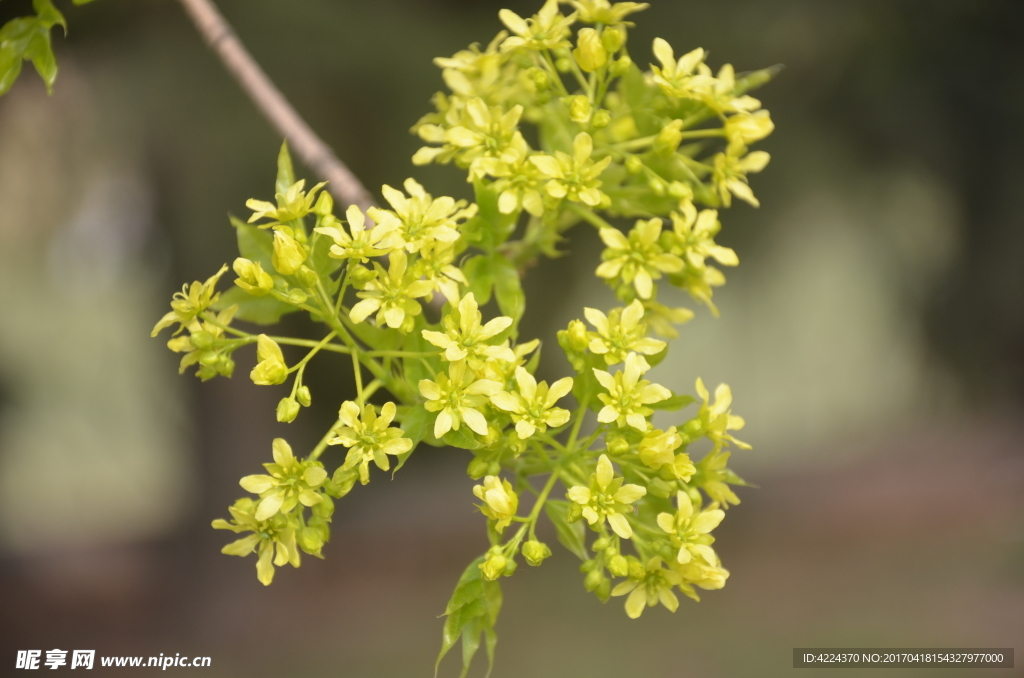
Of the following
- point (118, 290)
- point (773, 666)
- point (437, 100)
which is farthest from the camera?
point (118, 290)

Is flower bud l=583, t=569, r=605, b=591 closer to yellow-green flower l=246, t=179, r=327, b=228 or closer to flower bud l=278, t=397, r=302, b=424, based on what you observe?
flower bud l=278, t=397, r=302, b=424

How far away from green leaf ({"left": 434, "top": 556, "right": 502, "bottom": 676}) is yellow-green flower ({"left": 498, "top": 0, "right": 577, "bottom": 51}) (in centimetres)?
50

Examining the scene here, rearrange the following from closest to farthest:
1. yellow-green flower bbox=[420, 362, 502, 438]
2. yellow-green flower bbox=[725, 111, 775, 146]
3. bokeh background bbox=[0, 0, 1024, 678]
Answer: yellow-green flower bbox=[420, 362, 502, 438]
yellow-green flower bbox=[725, 111, 775, 146]
bokeh background bbox=[0, 0, 1024, 678]

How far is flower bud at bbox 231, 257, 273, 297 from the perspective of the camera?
60 centimetres

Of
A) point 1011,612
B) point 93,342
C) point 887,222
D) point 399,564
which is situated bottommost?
point 1011,612

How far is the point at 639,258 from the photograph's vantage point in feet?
2.49

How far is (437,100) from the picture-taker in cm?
89

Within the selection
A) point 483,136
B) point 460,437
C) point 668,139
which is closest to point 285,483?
point 460,437

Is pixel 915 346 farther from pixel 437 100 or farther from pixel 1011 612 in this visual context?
pixel 437 100

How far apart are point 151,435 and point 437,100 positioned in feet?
10.00

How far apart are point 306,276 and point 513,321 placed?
19 cm

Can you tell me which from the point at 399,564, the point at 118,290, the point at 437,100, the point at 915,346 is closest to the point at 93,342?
the point at 118,290

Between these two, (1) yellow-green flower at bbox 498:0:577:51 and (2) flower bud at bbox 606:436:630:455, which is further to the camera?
(1) yellow-green flower at bbox 498:0:577:51

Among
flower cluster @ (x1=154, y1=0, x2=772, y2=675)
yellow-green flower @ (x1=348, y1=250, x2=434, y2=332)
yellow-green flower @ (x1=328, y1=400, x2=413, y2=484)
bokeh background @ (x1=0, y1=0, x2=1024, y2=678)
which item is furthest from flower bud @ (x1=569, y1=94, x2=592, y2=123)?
bokeh background @ (x1=0, y1=0, x2=1024, y2=678)
